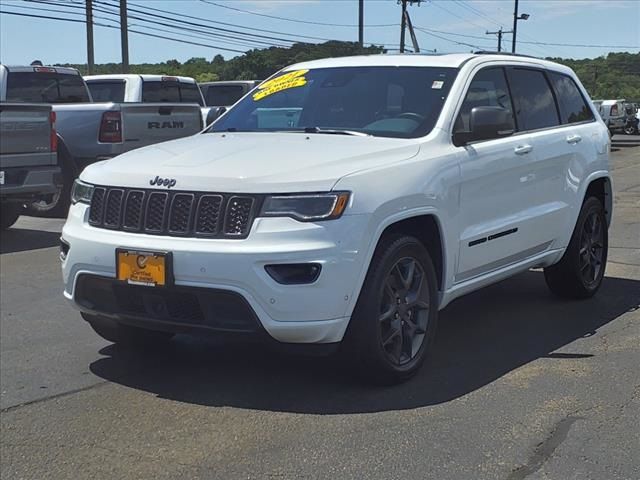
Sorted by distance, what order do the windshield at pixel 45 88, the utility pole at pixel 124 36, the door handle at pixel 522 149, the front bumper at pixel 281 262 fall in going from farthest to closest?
the utility pole at pixel 124 36, the windshield at pixel 45 88, the door handle at pixel 522 149, the front bumper at pixel 281 262

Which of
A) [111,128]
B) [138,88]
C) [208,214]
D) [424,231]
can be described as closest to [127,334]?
[208,214]

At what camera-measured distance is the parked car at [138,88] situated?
1498 centimetres

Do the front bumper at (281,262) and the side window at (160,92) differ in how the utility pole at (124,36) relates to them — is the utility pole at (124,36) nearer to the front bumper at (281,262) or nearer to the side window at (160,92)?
the side window at (160,92)

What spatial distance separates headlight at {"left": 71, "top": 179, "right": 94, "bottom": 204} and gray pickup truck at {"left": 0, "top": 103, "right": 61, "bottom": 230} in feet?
16.9

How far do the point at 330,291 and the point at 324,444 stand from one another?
70 centimetres

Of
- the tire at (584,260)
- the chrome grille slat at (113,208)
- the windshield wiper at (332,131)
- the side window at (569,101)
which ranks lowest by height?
the tire at (584,260)

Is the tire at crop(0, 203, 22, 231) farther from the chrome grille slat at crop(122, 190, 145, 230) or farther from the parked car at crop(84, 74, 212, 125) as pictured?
the chrome grille slat at crop(122, 190, 145, 230)

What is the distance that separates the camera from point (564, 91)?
6516 millimetres

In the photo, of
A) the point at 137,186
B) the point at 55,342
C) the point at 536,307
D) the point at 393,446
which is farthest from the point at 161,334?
the point at 536,307

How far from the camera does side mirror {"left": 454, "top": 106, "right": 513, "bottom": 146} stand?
16.1ft

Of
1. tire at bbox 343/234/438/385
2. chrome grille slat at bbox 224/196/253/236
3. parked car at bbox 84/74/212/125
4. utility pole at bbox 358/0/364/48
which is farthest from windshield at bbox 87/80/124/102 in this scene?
utility pole at bbox 358/0/364/48

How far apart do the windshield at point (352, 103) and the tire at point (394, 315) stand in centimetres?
79

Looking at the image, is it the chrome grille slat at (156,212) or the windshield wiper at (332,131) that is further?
the windshield wiper at (332,131)

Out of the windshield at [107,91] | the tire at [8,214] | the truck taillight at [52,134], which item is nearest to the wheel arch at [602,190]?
the truck taillight at [52,134]
